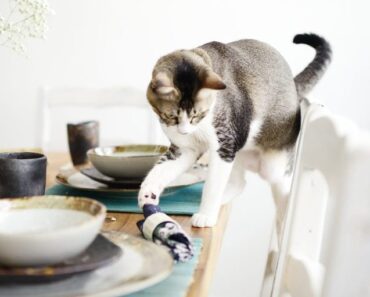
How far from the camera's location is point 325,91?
2.14m

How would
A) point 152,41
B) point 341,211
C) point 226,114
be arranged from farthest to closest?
point 152,41, point 226,114, point 341,211

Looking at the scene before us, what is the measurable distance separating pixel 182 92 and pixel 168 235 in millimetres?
261

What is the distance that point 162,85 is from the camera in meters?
0.84

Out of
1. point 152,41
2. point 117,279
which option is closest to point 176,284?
point 117,279

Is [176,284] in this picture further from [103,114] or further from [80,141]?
[103,114]

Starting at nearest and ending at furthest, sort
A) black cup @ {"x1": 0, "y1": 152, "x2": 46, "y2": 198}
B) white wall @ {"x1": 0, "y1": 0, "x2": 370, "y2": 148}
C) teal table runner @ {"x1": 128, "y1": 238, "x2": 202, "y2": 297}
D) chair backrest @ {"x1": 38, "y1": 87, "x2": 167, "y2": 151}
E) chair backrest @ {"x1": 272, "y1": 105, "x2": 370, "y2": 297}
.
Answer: chair backrest @ {"x1": 272, "y1": 105, "x2": 370, "y2": 297} → teal table runner @ {"x1": 128, "y1": 238, "x2": 202, "y2": 297} → black cup @ {"x1": 0, "y1": 152, "x2": 46, "y2": 198} → chair backrest @ {"x1": 38, "y1": 87, "x2": 167, "y2": 151} → white wall @ {"x1": 0, "y1": 0, "x2": 370, "y2": 148}

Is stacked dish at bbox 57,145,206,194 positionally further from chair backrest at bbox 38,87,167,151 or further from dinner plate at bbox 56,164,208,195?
chair backrest at bbox 38,87,167,151

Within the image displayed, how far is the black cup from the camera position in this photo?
0.79m

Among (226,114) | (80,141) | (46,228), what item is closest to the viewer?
(46,228)

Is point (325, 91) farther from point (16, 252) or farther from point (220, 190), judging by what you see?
point (16, 252)

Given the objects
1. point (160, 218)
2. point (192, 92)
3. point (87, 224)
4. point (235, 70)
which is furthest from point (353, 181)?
point (235, 70)

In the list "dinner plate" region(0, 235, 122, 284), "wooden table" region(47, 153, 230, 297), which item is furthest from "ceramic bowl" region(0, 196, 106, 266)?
"wooden table" region(47, 153, 230, 297)

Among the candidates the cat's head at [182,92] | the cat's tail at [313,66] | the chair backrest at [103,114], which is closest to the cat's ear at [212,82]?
the cat's head at [182,92]

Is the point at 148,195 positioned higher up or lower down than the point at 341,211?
lower down
